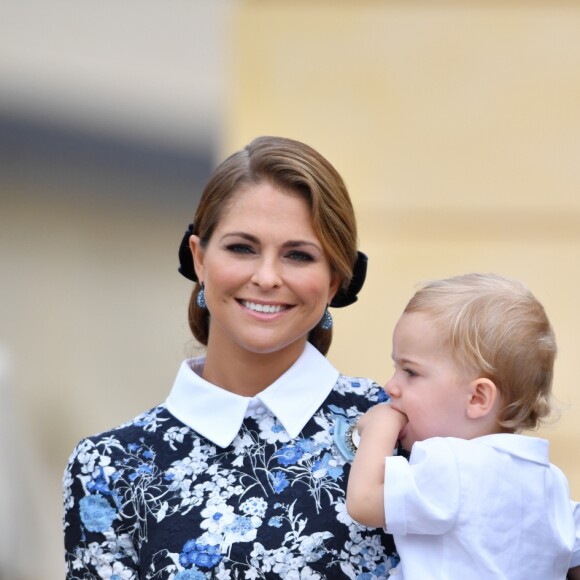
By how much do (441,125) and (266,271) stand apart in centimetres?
200

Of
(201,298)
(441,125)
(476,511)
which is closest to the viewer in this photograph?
(476,511)

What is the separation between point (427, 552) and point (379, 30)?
96.4 inches

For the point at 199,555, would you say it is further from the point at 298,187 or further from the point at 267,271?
the point at 298,187

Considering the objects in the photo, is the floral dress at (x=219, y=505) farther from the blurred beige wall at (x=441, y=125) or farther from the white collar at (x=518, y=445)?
the blurred beige wall at (x=441, y=125)

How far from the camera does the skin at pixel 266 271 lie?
256cm

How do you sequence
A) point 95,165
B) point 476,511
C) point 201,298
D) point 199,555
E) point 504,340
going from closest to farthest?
1. point 476,511
2. point 504,340
3. point 199,555
4. point 201,298
5. point 95,165

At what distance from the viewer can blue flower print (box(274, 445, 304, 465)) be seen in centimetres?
259

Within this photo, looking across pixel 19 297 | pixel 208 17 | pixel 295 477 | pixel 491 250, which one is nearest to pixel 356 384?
pixel 295 477

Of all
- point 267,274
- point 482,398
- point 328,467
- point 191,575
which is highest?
point 267,274

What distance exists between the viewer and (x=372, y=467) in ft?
7.73

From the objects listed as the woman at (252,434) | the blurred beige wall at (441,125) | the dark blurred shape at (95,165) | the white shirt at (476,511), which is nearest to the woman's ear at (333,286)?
the woman at (252,434)

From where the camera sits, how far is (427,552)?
7.54 ft

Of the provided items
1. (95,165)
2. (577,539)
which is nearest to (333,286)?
(577,539)

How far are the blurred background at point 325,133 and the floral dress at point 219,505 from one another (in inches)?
65.2
